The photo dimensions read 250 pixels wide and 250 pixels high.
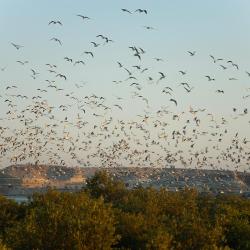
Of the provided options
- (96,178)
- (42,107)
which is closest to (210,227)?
(42,107)

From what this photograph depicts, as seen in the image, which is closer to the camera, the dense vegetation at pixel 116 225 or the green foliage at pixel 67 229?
the green foliage at pixel 67 229

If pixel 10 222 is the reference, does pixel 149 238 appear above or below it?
above

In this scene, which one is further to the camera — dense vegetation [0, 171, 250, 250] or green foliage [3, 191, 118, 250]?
dense vegetation [0, 171, 250, 250]

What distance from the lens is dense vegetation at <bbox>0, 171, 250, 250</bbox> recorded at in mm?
48906

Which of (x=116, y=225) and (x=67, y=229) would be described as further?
(x=116, y=225)

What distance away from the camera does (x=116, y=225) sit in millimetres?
60125

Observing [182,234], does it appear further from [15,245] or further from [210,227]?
[15,245]

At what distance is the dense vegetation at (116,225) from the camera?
48906 millimetres

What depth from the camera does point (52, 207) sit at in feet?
169

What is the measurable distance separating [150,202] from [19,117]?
22.3m

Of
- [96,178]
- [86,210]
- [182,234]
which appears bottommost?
[96,178]

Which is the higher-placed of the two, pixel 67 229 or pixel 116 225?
pixel 67 229

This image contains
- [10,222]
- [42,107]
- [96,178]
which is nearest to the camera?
[10,222]

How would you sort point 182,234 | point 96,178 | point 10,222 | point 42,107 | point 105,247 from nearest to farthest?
point 105,247, point 182,234, point 10,222, point 42,107, point 96,178
